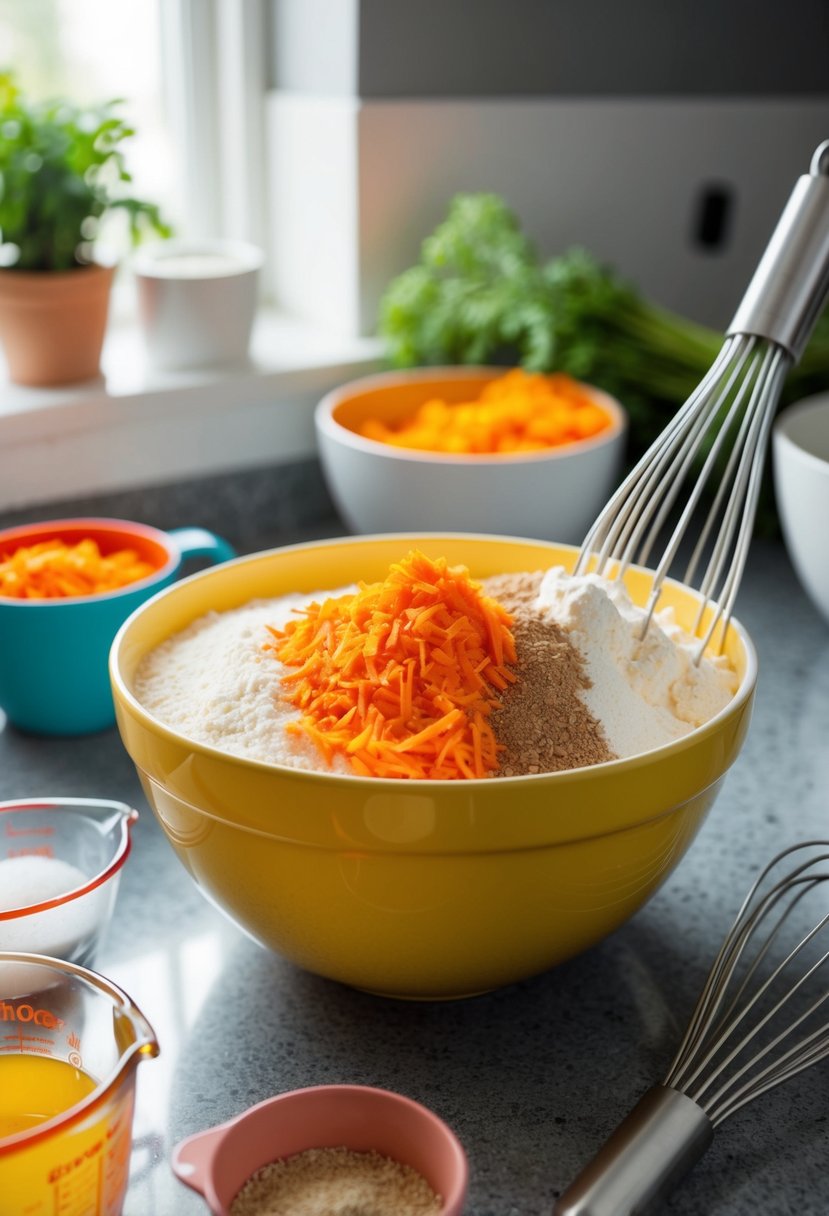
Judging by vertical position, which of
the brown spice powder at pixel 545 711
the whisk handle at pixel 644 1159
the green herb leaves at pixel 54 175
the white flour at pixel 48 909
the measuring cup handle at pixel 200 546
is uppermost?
the green herb leaves at pixel 54 175

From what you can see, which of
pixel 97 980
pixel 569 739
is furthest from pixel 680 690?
pixel 97 980

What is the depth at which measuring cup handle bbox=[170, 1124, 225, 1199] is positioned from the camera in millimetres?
497

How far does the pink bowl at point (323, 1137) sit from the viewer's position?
20.0 inches

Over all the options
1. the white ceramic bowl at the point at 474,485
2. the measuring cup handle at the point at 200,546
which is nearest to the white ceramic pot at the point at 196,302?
the white ceramic bowl at the point at 474,485

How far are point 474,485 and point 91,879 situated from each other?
0.55 metres

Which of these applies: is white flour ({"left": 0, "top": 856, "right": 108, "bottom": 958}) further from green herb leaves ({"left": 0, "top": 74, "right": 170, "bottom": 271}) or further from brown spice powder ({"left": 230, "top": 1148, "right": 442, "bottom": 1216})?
green herb leaves ({"left": 0, "top": 74, "right": 170, "bottom": 271})

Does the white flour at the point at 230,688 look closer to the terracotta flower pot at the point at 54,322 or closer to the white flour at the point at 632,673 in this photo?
the white flour at the point at 632,673

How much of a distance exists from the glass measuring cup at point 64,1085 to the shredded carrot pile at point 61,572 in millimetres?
407

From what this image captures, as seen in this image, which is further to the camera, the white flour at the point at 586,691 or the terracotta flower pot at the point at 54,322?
the terracotta flower pot at the point at 54,322

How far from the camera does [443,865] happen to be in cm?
57

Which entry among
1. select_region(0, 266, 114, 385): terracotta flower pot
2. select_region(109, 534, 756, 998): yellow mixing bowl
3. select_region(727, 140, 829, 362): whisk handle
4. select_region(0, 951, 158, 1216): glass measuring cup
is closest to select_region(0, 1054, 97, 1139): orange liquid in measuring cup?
select_region(0, 951, 158, 1216): glass measuring cup

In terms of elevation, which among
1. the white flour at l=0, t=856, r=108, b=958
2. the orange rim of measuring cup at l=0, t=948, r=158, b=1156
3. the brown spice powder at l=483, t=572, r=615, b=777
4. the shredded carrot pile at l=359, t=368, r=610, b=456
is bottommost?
the white flour at l=0, t=856, r=108, b=958

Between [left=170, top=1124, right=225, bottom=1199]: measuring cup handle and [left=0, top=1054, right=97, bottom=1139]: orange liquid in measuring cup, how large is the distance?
7 cm

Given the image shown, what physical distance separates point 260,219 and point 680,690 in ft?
3.27
